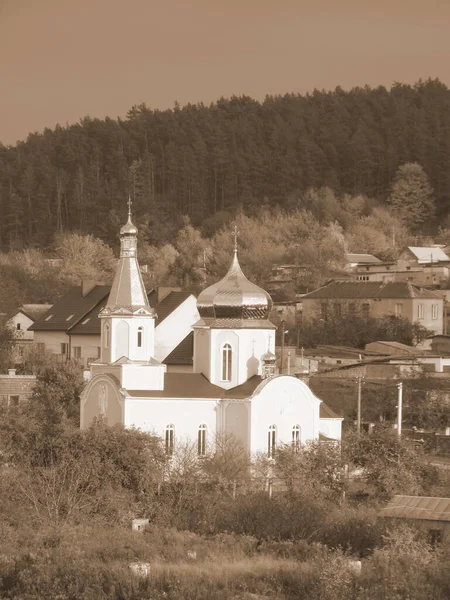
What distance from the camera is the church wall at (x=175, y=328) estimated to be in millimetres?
37688

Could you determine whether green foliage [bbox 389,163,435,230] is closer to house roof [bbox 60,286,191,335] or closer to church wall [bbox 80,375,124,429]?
house roof [bbox 60,286,191,335]

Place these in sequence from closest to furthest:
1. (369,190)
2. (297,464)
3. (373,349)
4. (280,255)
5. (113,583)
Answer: (113,583) → (297,464) → (373,349) → (280,255) → (369,190)

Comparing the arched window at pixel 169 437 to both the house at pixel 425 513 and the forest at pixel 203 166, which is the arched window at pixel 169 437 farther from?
the forest at pixel 203 166

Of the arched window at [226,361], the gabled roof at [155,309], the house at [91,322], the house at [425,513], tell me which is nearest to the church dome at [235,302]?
the arched window at [226,361]

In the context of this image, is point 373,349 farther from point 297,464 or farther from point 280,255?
point 280,255

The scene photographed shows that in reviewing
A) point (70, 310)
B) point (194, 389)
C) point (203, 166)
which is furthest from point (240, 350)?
point (203, 166)

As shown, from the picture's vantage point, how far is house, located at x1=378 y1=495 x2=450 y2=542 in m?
22.1

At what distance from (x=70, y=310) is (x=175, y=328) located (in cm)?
562

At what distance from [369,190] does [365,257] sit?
60.9 feet

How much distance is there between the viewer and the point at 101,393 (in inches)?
1126

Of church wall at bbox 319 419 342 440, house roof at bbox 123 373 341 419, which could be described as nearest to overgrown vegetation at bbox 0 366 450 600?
house roof at bbox 123 373 341 419

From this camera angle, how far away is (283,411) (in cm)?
2845

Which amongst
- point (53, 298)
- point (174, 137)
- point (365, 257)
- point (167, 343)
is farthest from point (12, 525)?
point (174, 137)

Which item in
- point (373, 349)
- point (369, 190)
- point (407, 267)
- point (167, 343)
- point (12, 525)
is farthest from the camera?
point (369, 190)
